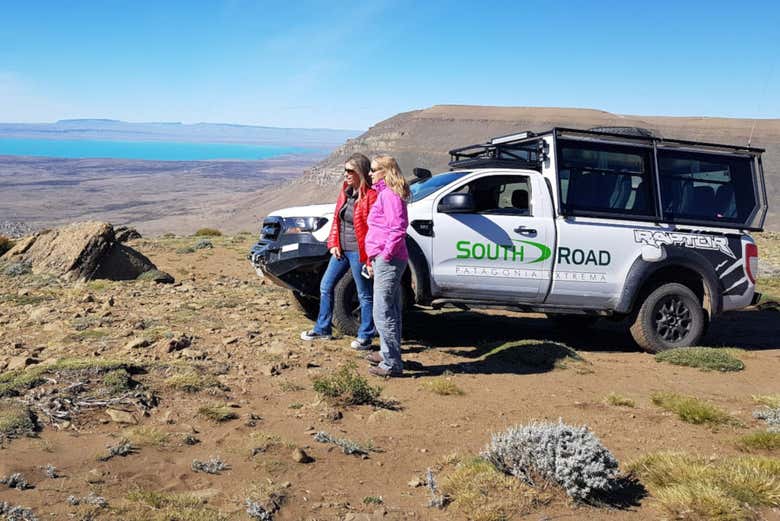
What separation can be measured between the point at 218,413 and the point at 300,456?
1048mm

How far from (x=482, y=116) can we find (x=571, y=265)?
403ft

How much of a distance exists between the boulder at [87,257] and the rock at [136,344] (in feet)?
18.5

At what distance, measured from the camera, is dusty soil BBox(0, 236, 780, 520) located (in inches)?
172

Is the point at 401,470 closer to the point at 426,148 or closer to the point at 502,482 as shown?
the point at 502,482

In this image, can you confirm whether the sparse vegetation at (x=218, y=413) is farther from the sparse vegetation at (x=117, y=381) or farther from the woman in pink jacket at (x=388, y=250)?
the woman in pink jacket at (x=388, y=250)

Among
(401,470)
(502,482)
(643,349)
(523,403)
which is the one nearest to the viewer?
(502,482)

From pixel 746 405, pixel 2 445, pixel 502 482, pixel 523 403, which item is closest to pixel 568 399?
pixel 523 403

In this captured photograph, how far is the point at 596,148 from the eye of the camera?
8383mm

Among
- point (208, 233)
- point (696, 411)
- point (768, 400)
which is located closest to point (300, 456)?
point (696, 411)

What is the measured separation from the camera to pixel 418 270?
7.75m

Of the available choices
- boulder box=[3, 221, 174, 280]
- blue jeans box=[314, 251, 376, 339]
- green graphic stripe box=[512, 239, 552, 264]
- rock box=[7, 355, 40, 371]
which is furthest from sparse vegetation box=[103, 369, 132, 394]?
boulder box=[3, 221, 174, 280]

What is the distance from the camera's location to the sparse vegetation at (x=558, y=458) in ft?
14.4

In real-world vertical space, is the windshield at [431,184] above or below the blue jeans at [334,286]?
above

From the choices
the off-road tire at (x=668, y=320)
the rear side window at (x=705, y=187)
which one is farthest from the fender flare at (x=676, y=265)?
the rear side window at (x=705, y=187)
